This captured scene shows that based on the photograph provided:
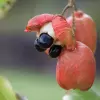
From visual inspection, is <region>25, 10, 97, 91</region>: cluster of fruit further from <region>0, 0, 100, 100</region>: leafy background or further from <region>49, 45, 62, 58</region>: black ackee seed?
<region>0, 0, 100, 100</region>: leafy background

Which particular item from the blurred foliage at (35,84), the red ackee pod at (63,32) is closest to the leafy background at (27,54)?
the blurred foliage at (35,84)

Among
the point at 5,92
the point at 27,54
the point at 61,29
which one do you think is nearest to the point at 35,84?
the point at 27,54

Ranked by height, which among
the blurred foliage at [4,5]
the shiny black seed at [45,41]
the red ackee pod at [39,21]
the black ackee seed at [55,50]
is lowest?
the black ackee seed at [55,50]

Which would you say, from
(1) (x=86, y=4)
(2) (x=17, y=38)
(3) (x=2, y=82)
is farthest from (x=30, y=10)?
(3) (x=2, y=82)

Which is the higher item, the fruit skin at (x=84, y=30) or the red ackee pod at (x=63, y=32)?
the fruit skin at (x=84, y=30)

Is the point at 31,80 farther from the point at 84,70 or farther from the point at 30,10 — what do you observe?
the point at 84,70

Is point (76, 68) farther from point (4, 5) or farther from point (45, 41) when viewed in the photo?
→ point (4, 5)

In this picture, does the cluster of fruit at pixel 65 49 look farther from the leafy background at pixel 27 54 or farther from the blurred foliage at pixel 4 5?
the leafy background at pixel 27 54
